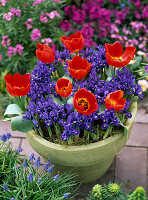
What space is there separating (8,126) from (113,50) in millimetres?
1370

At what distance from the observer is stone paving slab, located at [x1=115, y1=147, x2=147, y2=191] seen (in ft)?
7.36

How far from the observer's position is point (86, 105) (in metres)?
1.60

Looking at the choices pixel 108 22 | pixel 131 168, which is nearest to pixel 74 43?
pixel 131 168

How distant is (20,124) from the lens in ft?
5.81

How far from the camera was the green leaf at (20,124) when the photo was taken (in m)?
1.77

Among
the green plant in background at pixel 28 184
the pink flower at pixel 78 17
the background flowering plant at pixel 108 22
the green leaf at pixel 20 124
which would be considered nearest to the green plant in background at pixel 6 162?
the green plant in background at pixel 28 184

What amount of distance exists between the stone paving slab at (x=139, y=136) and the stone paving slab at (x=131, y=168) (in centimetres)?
6

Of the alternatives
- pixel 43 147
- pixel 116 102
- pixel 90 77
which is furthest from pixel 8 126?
pixel 116 102

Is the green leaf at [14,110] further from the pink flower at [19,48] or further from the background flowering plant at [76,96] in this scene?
the pink flower at [19,48]

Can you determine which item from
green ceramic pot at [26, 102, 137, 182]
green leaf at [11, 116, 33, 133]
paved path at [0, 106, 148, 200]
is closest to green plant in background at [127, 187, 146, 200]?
green ceramic pot at [26, 102, 137, 182]

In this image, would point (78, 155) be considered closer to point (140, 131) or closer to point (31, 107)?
point (31, 107)

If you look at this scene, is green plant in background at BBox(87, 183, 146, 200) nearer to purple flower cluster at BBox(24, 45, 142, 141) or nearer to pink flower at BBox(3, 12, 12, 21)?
purple flower cluster at BBox(24, 45, 142, 141)

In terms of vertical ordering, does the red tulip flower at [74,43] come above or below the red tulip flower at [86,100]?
above

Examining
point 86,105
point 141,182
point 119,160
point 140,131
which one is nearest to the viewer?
point 86,105
